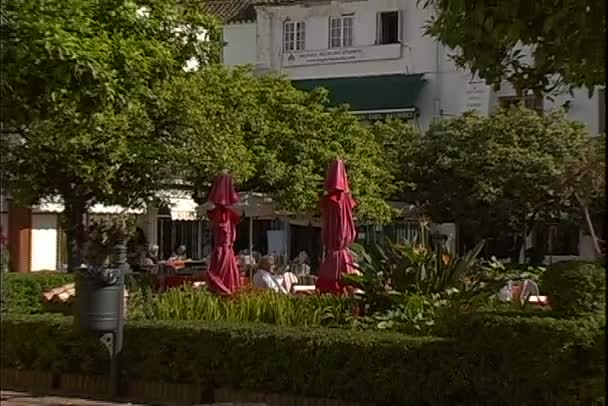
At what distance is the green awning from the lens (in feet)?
121

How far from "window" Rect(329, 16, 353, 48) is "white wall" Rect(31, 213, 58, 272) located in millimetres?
11907

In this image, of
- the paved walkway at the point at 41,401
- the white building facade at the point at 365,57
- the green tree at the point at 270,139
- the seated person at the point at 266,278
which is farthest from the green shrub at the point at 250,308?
the white building facade at the point at 365,57

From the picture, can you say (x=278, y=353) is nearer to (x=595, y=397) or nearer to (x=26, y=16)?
(x=595, y=397)

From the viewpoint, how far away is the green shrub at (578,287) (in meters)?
9.57

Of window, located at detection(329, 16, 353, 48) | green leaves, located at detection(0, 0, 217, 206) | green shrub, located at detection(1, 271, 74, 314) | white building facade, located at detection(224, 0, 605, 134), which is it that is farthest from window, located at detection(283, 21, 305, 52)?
green shrub, located at detection(1, 271, 74, 314)

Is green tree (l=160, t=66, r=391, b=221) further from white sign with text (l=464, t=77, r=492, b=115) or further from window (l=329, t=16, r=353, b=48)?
window (l=329, t=16, r=353, b=48)

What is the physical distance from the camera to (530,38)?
7.81 m

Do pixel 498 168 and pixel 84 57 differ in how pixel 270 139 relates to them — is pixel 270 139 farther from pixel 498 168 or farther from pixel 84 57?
pixel 84 57

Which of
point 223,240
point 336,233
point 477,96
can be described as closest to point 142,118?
point 223,240

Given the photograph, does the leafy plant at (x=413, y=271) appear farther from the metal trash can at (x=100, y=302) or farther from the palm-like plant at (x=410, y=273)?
the metal trash can at (x=100, y=302)

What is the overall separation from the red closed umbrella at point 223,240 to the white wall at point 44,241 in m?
14.2

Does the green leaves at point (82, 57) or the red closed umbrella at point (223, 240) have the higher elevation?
the green leaves at point (82, 57)

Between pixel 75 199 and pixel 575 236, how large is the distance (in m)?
18.2

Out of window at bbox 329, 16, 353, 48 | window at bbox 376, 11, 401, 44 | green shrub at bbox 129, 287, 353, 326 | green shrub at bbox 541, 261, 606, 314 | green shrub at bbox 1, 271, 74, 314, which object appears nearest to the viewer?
green shrub at bbox 541, 261, 606, 314
